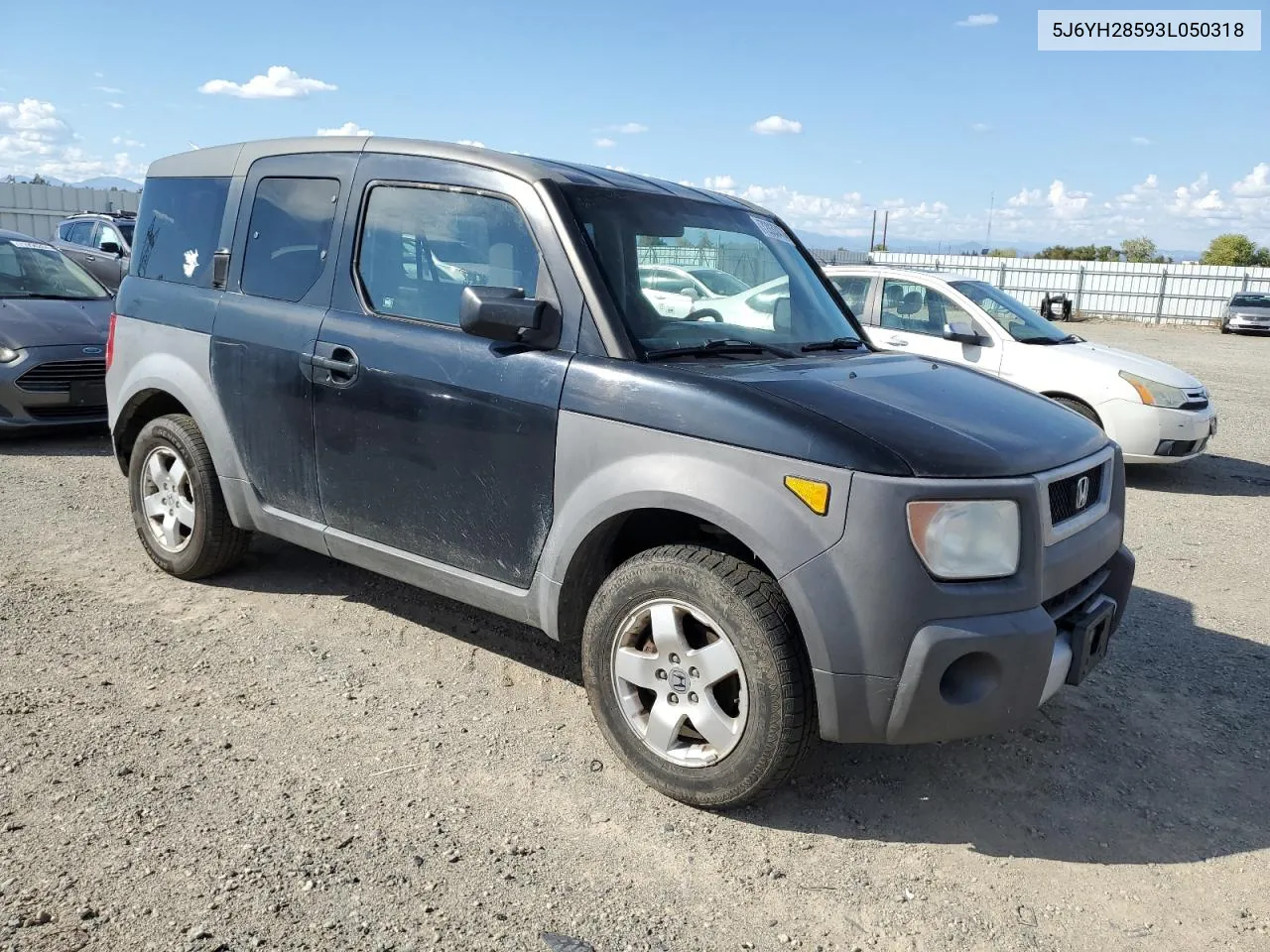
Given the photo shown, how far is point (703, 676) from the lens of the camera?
10.1ft

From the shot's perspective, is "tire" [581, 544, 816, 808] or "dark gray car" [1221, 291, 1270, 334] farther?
"dark gray car" [1221, 291, 1270, 334]

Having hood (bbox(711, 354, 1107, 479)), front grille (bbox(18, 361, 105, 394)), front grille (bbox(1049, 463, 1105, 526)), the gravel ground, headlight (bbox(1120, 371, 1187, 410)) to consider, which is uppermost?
hood (bbox(711, 354, 1107, 479))

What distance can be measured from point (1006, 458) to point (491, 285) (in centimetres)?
180

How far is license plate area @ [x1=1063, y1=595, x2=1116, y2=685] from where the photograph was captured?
3.12 meters

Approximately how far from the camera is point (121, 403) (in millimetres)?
5004

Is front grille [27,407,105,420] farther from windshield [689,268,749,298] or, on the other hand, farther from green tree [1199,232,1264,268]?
green tree [1199,232,1264,268]

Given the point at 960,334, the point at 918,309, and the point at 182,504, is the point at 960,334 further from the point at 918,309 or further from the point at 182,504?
the point at 182,504

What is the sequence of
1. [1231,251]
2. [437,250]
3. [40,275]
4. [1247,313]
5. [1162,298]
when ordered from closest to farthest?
[437,250]
[40,275]
[1247,313]
[1162,298]
[1231,251]

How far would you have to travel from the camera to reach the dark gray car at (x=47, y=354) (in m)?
7.87

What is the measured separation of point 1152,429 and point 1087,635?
5.74 m

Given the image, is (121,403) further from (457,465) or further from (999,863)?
(999,863)

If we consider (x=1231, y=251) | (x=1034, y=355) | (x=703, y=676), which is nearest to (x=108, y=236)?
(x=1034, y=355)

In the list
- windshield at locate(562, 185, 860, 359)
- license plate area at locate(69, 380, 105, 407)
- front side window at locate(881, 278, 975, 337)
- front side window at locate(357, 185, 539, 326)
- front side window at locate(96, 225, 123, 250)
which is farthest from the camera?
front side window at locate(96, 225, 123, 250)

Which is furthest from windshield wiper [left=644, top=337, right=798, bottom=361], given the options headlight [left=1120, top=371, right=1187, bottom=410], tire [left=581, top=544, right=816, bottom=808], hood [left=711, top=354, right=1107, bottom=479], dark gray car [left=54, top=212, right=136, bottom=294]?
dark gray car [left=54, top=212, right=136, bottom=294]
